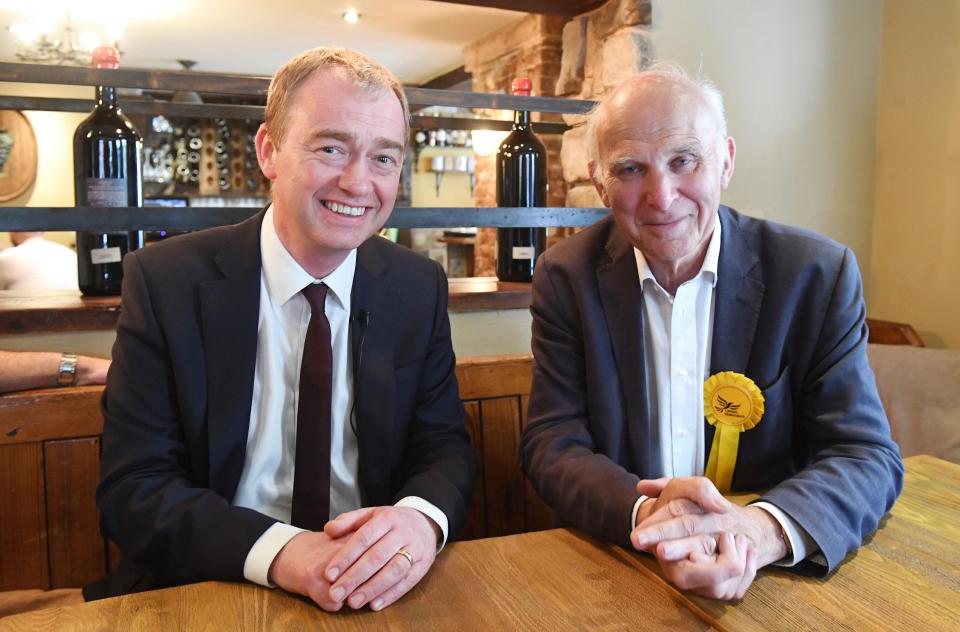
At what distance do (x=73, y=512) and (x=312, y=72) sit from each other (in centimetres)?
92

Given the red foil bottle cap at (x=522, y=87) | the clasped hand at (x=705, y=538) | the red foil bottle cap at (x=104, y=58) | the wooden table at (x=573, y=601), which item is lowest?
the wooden table at (x=573, y=601)

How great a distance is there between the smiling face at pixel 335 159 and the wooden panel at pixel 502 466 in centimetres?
59

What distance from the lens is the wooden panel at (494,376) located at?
1694 millimetres

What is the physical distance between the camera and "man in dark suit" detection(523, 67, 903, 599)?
4.40ft

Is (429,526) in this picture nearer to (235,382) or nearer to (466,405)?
(235,382)

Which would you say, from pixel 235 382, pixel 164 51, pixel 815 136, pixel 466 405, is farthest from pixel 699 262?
pixel 164 51

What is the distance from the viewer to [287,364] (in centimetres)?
135

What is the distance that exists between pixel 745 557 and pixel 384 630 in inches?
17.5

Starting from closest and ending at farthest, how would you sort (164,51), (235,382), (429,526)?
(429,526) → (235,382) → (164,51)

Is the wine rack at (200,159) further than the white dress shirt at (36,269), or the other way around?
the wine rack at (200,159)

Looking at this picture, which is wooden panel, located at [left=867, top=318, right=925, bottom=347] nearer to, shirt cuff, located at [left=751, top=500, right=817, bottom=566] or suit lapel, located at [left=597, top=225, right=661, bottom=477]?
suit lapel, located at [left=597, top=225, right=661, bottom=477]

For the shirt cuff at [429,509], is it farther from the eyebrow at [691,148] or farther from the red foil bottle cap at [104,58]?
the red foil bottle cap at [104,58]

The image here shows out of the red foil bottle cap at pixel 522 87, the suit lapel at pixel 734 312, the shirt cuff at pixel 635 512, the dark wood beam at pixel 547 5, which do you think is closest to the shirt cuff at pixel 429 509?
the shirt cuff at pixel 635 512

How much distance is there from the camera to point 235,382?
129cm
